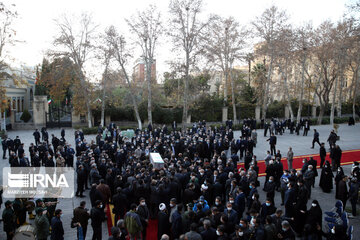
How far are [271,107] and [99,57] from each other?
2373cm

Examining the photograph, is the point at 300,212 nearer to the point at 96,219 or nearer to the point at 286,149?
the point at 96,219

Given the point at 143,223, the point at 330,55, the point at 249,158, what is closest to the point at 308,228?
the point at 143,223

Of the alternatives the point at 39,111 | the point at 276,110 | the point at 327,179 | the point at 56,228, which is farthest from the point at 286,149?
the point at 39,111

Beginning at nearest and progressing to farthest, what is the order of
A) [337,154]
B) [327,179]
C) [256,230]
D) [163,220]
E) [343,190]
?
1. [256,230]
2. [163,220]
3. [343,190]
4. [327,179]
5. [337,154]

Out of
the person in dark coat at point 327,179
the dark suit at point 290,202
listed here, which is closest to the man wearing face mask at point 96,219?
the dark suit at point 290,202

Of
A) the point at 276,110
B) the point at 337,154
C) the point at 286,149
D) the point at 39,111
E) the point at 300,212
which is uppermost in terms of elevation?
the point at 39,111

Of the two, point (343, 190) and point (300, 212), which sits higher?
point (343, 190)

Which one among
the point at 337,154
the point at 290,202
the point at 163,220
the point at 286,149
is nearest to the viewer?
the point at 163,220

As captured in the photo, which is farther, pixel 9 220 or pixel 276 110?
pixel 276 110

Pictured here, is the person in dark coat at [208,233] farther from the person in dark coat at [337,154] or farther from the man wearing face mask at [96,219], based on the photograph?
the person in dark coat at [337,154]

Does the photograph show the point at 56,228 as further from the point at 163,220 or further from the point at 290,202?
the point at 290,202

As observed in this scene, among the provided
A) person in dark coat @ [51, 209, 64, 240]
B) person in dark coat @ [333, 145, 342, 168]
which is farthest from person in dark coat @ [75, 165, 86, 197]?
person in dark coat @ [333, 145, 342, 168]

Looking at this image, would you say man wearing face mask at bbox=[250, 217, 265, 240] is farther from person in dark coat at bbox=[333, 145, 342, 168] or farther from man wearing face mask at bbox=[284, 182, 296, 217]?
person in dark coat at bbox=[333, 145, 342, 168]

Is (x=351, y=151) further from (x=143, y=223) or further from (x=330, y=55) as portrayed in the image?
(x=143, y=223)
